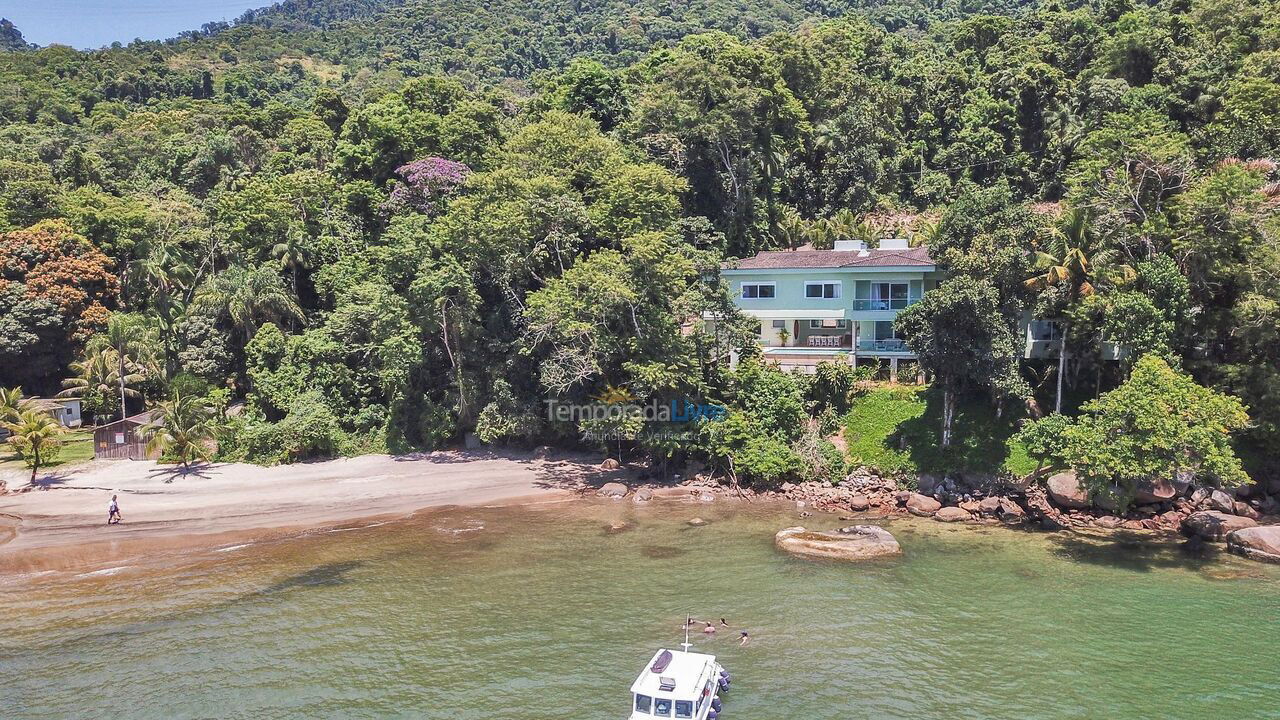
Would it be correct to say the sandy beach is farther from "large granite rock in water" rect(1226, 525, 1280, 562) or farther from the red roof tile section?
"large granite rock in water" rect(1226, 525, 1280, 562)

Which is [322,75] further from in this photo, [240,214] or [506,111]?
[240,214]

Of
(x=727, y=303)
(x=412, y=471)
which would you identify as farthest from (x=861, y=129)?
(x=412, y=471)

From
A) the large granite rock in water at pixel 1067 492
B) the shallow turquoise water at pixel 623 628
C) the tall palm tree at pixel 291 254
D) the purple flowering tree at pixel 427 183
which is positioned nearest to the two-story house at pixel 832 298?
the large granite rock in water at pixel 1067 492

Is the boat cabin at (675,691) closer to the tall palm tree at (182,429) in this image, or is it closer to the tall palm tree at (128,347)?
the tall palm tree at (182,429)

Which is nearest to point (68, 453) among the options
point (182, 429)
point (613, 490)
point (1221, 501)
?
point (182, 429)

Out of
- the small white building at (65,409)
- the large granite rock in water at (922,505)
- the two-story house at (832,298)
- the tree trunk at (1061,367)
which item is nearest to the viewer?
the large granite rock in water at (922,505)

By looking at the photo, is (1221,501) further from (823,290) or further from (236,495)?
(236,495)

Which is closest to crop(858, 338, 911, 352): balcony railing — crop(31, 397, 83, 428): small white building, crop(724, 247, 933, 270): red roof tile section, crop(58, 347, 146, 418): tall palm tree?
crop(724, 247, 933, 270): red roof tile section
